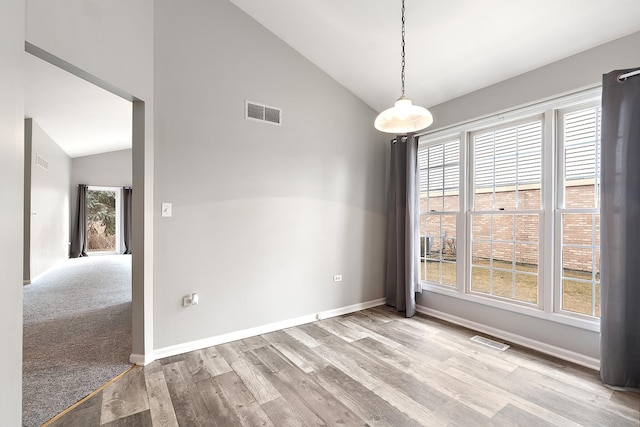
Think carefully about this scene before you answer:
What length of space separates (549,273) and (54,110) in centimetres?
728

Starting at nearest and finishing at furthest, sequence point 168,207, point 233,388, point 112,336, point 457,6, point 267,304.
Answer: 1. point 233,388
2. point 457,6
3. point 168,207
4. point 112,336
5. point 267,304

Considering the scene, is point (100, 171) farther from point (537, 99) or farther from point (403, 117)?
point (537, 99)

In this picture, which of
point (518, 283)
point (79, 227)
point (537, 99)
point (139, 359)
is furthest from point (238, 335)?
point (79, 227)

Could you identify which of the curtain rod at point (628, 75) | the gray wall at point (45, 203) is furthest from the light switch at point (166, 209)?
the gray wall at point (45, 203)

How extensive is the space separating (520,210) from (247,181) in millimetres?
2867

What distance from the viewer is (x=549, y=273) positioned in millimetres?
2684

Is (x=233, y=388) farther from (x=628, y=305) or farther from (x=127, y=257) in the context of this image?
(x=127, y=257)

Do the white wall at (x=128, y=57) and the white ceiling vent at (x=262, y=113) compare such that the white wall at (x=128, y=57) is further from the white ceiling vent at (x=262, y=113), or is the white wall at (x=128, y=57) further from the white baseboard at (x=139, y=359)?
the white ceiling vent at (x=262, y=113)

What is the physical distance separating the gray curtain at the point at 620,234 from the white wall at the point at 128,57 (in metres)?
3.68

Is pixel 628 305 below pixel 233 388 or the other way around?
the other way around

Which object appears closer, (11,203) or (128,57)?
(11,203)

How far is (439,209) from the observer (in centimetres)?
368

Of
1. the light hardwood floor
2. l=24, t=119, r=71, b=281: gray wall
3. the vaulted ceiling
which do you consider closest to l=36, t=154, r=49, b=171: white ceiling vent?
l=24, t=119, r=71, b=281: gray wall

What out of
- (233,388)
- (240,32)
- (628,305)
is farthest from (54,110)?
(628,305)
